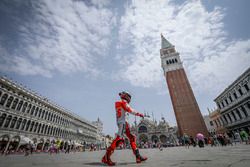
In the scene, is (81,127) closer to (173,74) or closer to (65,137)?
(65,137)

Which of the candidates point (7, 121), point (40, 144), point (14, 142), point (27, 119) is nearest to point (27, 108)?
point (27, 119)

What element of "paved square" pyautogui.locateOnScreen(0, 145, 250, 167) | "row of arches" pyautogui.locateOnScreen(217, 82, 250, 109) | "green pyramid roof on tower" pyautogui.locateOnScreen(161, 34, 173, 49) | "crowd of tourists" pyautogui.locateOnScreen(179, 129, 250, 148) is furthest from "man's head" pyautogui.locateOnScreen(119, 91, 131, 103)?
"green pyramid roof on tower" pyautogui.locateOnScreen(161, 34, 173, 49)

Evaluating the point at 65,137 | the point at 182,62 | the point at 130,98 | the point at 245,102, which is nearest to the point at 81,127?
the point at 65,137

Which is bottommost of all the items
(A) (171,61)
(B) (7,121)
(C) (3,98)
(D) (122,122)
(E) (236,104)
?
(D) (122,122)

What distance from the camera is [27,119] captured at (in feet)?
79.2

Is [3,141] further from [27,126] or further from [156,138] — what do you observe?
[156,138]

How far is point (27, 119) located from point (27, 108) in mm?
1989

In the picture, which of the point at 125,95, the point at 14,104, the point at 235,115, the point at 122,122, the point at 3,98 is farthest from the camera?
the point at 235,115

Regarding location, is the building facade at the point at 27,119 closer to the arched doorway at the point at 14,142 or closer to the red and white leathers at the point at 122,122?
the arched doorway at the point at 14,142

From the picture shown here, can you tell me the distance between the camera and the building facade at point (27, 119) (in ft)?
67.6

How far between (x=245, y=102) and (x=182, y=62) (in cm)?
2137

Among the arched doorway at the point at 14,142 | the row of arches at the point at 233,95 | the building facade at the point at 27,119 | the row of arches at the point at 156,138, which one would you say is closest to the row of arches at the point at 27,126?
the building facade at the point at 27,119

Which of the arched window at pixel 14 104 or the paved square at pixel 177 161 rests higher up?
the arched window at pixel 14 104

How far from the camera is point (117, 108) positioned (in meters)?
3.77
